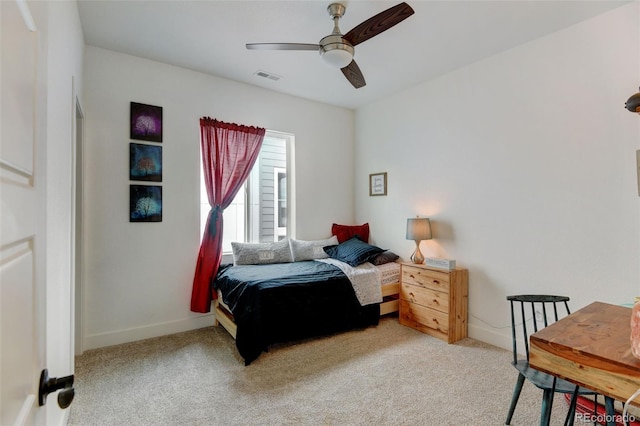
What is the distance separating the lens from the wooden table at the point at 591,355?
2.82 feet

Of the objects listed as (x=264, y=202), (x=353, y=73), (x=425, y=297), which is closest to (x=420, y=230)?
(x=425, y=297)

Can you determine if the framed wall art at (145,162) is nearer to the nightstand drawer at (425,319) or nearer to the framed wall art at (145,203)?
the framed wall art at (145,203)

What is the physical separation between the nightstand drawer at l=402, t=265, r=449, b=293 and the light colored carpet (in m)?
0.53

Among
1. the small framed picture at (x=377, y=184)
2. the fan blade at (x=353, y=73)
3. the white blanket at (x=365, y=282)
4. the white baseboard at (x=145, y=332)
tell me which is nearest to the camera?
the fan blade at (x=353, y=73)

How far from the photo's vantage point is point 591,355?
92 centimetres

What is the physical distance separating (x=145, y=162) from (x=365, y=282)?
2.58m

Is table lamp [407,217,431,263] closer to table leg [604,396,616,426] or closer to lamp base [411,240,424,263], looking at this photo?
lamp base [411,240,424,263]

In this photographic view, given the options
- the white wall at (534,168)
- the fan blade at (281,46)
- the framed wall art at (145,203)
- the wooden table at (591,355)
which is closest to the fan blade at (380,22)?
the fan blade at (281,46)

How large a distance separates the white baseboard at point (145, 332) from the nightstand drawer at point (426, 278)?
86.9 inches

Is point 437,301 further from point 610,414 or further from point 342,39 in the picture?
point 342,39

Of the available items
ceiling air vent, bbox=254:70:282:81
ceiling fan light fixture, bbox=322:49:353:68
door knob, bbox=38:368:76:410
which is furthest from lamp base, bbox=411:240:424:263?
door knob, bbox=38:368:76:410

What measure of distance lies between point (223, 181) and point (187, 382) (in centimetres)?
205

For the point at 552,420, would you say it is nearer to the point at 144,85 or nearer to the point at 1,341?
the point at 1,341

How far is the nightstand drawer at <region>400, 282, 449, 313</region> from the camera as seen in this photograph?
9.96 feet
